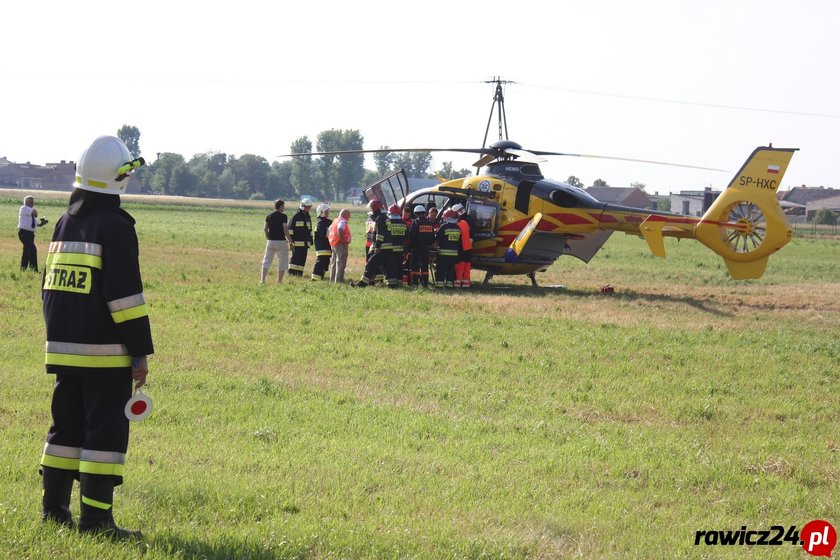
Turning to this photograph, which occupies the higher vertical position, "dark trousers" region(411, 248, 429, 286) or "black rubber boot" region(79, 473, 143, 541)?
"dark trousers" region(411, 248, 429, 286)

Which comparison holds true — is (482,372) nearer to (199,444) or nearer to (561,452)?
(561,452)

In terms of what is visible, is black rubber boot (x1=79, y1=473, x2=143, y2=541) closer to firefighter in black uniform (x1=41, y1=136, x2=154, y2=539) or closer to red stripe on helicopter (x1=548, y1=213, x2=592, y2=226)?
firefighter in black uniform (x1=41, y1=136, x2=154, y2=539)

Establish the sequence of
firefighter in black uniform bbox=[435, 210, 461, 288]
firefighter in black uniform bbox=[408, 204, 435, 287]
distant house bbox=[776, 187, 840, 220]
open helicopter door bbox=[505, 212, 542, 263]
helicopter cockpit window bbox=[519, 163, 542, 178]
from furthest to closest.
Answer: distant house bbox=[776, 187, 840, 220]
helicopter cockpit window bbox=[519, 163, 542, 178]
firefighter in black uniform bbox=[408, 204, 435, 287]
firefighter in black uniform bbox=[435, 210, 461, 288]
open helicopter door bbox=[505, 212, 542, 263]

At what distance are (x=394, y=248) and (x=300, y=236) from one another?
2700 mm

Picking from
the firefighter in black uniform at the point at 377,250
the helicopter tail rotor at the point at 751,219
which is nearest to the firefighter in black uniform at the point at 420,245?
the firefighter in black uniform at the point at 377,250

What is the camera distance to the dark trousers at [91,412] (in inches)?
206

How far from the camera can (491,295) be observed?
758 inches

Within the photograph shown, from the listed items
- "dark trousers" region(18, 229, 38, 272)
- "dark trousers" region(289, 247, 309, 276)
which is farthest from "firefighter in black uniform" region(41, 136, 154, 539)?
"dark trousers" region(289, 247, 309, 276)

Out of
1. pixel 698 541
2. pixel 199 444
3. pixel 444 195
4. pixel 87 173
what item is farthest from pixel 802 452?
pixel 444 195

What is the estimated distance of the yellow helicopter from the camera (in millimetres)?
18250

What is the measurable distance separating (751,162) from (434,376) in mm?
10416

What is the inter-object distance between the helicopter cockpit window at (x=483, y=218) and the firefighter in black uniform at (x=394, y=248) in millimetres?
1701

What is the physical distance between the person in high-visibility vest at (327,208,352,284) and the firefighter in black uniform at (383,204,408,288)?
0.93 meters

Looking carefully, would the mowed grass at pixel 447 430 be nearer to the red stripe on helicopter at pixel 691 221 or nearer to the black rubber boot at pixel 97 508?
the black rubber boot at pixel 97 508
